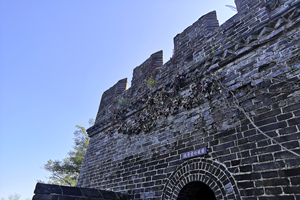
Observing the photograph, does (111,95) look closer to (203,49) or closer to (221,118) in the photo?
(203,49)

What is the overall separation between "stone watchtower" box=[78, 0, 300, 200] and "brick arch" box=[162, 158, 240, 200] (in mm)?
16

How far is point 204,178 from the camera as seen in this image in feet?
11.9

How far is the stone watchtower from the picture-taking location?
9.87 ft

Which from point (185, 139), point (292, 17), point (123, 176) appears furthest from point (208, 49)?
point (123, 176)

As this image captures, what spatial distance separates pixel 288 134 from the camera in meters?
2.89

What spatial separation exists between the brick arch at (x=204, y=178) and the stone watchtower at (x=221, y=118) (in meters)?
0.02

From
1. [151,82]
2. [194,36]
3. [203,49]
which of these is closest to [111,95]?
[151,82]

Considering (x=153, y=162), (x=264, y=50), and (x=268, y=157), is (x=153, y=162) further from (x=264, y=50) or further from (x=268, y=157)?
(x=264, y=50)

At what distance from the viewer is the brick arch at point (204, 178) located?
127 inches

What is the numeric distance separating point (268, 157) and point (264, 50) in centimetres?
203

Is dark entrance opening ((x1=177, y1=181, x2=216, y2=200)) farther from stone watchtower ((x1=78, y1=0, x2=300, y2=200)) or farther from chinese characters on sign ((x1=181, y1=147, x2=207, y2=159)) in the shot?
chinese characters on sign ((x1=181, y1=147, x2=207, y2=159))

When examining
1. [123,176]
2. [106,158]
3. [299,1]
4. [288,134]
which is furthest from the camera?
[106,158]

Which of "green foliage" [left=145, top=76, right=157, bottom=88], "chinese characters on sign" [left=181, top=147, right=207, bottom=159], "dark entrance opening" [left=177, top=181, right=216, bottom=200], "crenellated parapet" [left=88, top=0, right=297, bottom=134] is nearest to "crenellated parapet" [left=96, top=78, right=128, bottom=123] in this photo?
"crenellated parapet" [left=88, top=0, right=297, bottom=134]

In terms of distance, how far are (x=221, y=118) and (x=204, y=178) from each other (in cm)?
119
